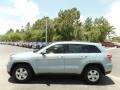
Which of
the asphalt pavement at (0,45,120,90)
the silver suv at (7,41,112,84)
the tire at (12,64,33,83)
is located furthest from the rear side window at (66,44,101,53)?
the tire at (12,64,33,83)

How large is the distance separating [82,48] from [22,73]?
2.60 meters

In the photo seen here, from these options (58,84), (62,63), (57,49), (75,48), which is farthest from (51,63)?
(75,48)

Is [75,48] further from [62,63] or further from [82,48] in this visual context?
[62,63]

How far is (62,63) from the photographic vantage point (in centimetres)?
1060

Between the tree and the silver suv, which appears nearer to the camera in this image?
the silver suv

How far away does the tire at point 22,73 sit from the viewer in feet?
35.0

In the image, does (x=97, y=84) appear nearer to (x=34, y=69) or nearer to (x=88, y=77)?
(x=88, y=77)

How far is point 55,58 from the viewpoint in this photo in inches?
417

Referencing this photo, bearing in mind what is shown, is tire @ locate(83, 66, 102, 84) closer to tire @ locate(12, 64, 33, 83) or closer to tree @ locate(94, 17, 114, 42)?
tire @ locate(12, 64, 33, 83)

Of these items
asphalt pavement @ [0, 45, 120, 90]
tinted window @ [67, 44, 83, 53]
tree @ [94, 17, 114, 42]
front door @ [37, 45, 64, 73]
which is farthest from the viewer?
tree @ [94, 17, 114, 42]

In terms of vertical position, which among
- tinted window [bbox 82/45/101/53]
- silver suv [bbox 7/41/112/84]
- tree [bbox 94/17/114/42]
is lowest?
silver suv [bbox 7/41/112/84]

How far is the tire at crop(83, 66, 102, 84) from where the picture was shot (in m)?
10.7

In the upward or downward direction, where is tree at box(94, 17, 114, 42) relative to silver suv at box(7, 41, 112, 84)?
upward

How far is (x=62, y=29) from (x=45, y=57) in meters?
50.0
